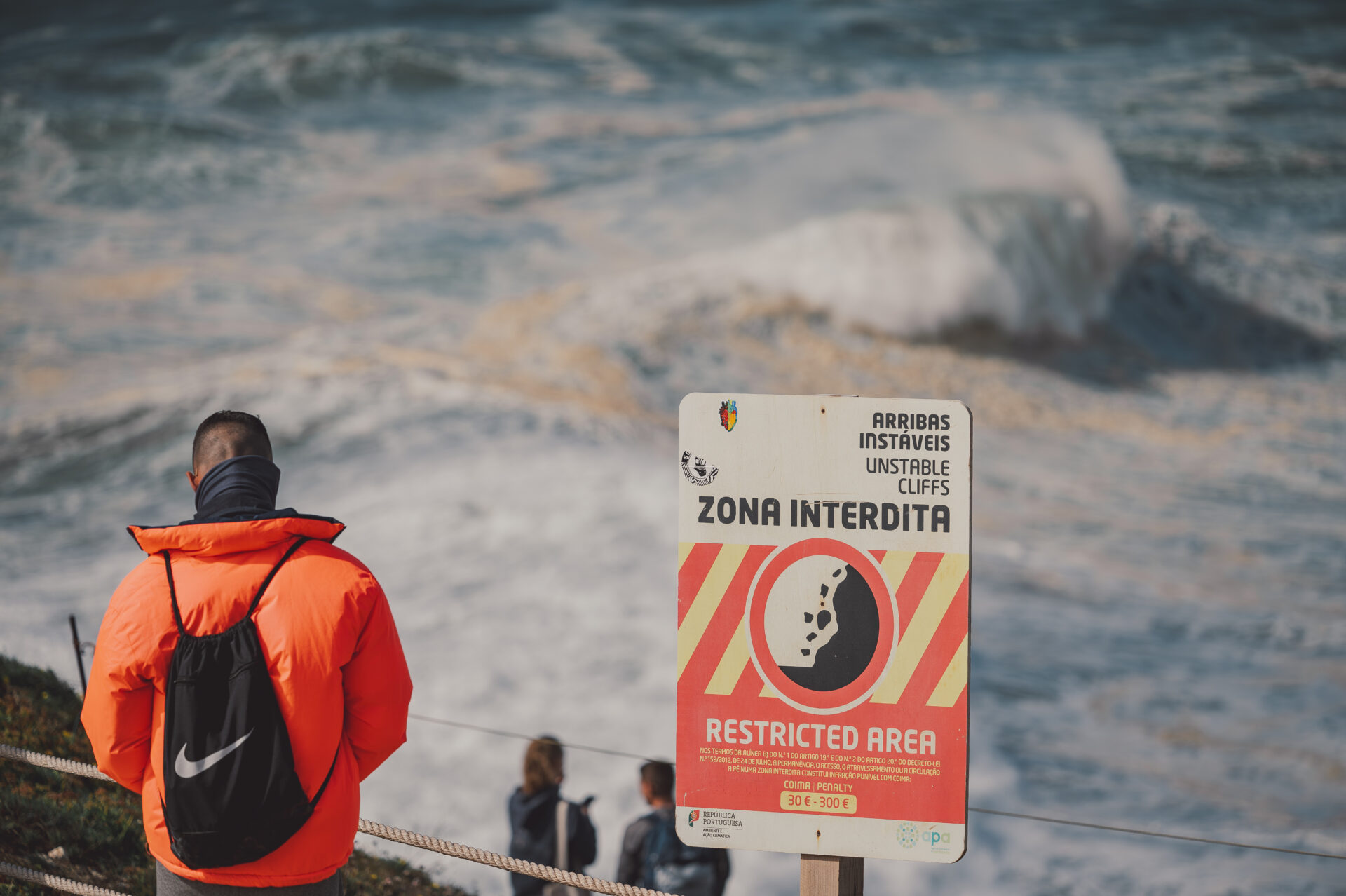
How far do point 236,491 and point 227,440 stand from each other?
12cm

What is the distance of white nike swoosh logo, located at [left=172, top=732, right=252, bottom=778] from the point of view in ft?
5.91

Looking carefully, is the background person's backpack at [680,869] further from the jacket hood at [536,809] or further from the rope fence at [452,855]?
the rope fence at [452,855]

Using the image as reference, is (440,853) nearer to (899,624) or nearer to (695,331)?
(899,624)

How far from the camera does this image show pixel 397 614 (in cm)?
916

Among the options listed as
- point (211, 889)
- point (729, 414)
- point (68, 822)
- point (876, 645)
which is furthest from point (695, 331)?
point (211, 889)

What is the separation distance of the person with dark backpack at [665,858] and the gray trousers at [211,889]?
61.0 inches

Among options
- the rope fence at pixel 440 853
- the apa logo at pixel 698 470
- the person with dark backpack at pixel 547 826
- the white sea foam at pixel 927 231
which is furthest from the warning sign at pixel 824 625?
the white sea foam at pixel 927 231

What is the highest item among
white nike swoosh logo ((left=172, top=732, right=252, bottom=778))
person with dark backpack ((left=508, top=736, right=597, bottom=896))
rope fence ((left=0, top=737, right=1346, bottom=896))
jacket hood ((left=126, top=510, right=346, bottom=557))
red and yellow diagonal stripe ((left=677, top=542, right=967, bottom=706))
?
jacket hood ((left=126, top=510, right=346, bottom=557))

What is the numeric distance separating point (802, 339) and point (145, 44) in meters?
23.9

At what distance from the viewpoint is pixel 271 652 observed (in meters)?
1.84

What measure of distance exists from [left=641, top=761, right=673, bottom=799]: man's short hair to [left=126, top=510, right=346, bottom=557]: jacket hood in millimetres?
2083

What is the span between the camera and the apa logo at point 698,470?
1996 millimetres

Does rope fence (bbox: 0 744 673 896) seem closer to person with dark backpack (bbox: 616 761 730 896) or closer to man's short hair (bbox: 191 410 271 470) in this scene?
man's short hair (bbox: 191 410 271 470)

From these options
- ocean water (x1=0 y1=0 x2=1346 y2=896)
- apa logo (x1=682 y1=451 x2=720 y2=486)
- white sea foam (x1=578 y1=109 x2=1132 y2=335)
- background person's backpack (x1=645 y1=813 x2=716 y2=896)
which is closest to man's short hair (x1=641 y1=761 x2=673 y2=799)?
background person's backpack (x1=645 y1=813 x2=716 y2=896)
